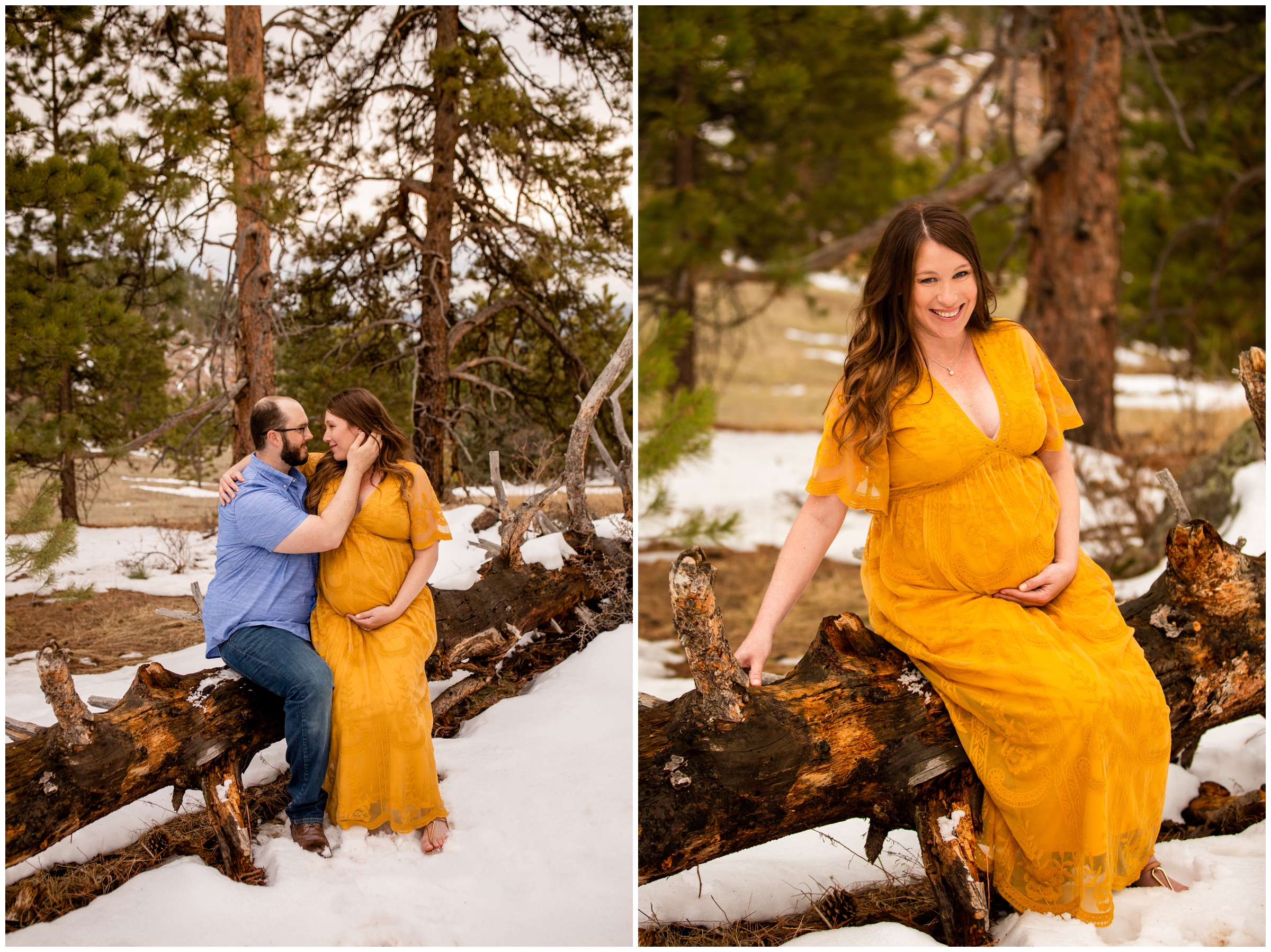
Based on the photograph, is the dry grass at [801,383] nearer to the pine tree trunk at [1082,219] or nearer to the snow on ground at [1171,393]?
the snow on ground at [1171,393]

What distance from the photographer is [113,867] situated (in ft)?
7.18

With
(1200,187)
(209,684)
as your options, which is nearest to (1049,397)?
(209,684)

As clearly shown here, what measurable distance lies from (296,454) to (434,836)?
108cm

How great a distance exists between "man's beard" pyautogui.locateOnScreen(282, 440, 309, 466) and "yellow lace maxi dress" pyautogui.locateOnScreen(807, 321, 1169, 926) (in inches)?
55.0

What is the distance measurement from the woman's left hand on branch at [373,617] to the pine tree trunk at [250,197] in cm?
59

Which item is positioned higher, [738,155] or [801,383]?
[738,155]

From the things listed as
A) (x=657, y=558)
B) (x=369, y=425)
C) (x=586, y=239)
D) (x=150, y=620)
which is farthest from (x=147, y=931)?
(x=657, y=558)

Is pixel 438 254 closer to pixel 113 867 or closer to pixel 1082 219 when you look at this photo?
pixel 113 867

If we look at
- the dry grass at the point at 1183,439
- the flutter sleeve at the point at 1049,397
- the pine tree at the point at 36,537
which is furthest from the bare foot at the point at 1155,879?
the dry grass at the point at 1183,439

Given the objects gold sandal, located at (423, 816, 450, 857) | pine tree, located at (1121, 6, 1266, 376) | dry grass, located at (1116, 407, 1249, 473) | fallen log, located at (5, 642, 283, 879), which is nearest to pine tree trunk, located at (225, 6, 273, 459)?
fallen log, located at (5, 642, 283, 879)

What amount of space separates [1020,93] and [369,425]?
39.8 metres

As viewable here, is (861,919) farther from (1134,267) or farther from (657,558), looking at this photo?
(1134,267)

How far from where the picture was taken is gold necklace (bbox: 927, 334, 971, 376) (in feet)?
6.87

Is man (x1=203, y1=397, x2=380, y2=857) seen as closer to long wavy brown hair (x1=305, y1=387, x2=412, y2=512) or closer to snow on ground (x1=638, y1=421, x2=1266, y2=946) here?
long wavy brown hair (x1=305, y1=387, x2=412, y2=512)
